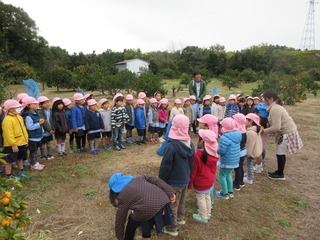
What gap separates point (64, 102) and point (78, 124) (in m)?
0.63

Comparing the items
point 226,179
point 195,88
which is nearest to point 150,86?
point 195,88

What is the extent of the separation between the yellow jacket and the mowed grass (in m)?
0.81

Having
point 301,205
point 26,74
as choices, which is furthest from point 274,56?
point 301,205

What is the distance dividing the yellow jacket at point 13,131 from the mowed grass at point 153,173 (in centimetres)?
81

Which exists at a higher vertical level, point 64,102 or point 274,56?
point 274,56

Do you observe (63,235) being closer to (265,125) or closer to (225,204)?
(225,204)

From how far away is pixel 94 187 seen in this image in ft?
13.6

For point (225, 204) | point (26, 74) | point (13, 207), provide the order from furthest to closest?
point (26, 74), point (225, 204), point (13, 207)

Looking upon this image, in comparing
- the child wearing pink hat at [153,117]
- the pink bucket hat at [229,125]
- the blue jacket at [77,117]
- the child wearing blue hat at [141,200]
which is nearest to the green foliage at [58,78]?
the child wearing pink hat at [153,117]

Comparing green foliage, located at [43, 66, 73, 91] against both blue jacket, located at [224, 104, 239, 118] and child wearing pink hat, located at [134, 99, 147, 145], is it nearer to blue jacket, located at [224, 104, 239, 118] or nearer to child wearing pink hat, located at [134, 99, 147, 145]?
child wearing pink hat, located at [134, 99, 147, 145]

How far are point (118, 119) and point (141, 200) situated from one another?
3971 millimetres

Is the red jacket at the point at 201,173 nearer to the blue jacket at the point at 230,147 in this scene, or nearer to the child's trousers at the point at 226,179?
the blue jacket at the point at 230,147

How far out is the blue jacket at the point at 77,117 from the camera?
541 centimetres

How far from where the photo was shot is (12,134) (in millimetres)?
3986
